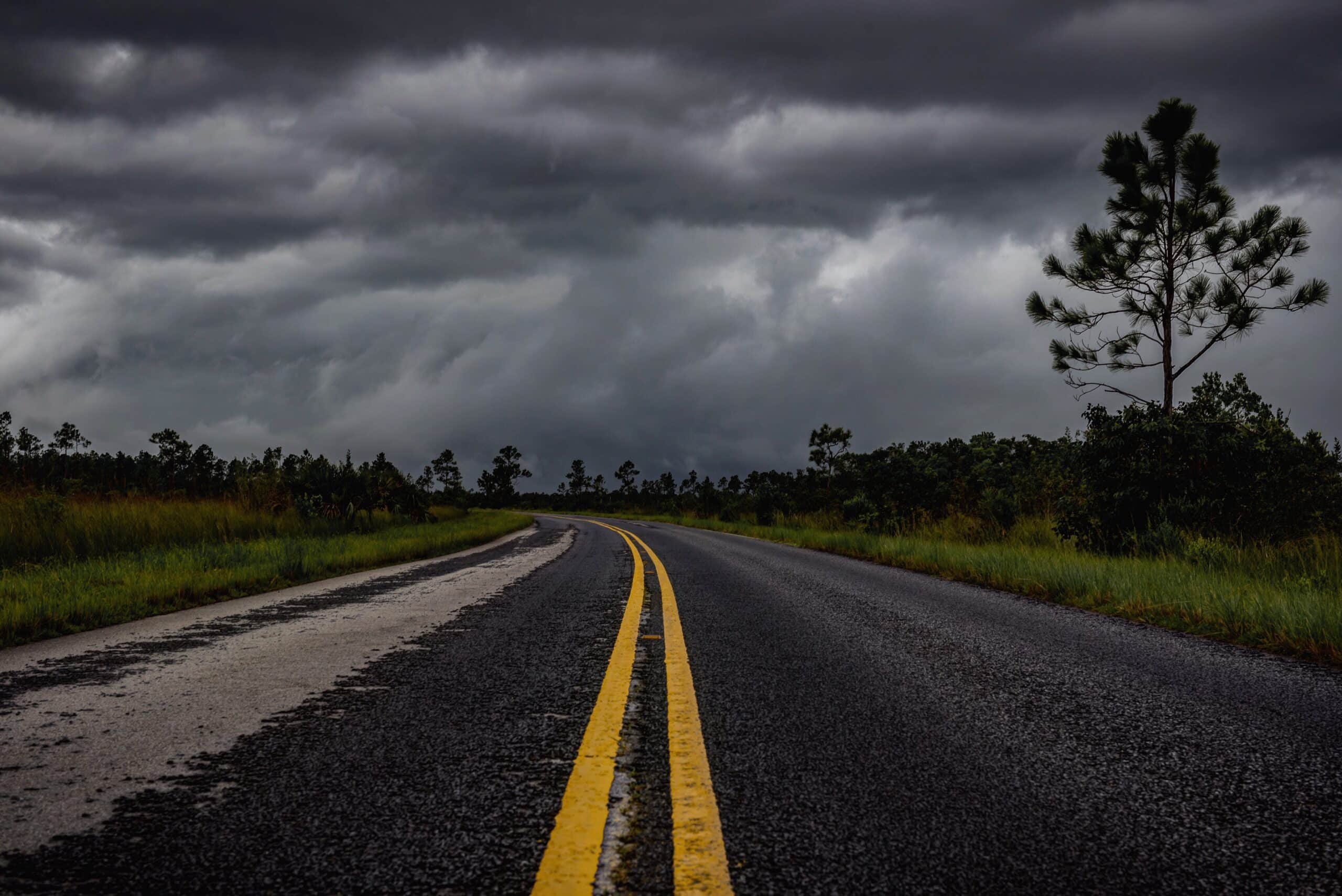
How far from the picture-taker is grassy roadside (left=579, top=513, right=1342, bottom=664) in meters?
4.94

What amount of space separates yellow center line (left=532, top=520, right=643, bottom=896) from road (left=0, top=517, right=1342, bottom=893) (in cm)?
1

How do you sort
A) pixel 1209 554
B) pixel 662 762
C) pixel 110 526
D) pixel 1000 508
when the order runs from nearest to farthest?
pixel 662 762, pixel 1209 554, pixel 110 526, pixel 1000 508

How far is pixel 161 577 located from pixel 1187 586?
10.4 m

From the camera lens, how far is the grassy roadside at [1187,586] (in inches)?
194

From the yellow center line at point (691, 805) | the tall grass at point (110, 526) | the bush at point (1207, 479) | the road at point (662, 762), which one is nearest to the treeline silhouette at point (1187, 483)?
the bush at point (1207, 479)

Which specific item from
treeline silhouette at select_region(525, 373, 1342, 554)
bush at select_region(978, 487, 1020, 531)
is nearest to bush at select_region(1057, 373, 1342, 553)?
treeline silhouette at select_region(525, 373, 1342, 554)

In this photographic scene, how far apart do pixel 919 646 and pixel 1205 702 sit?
159cm

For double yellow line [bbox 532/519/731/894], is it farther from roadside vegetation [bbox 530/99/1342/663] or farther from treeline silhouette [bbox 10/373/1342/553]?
treeline silhouette [bbox 10/373/1342/553]

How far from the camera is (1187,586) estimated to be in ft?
21.7

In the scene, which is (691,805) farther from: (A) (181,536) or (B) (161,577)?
(A) (181,536)

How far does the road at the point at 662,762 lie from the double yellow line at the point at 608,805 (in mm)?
11

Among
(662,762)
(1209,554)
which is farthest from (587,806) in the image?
(1209,554)

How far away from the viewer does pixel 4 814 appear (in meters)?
2.04

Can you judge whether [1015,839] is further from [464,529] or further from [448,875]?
[464,529]
